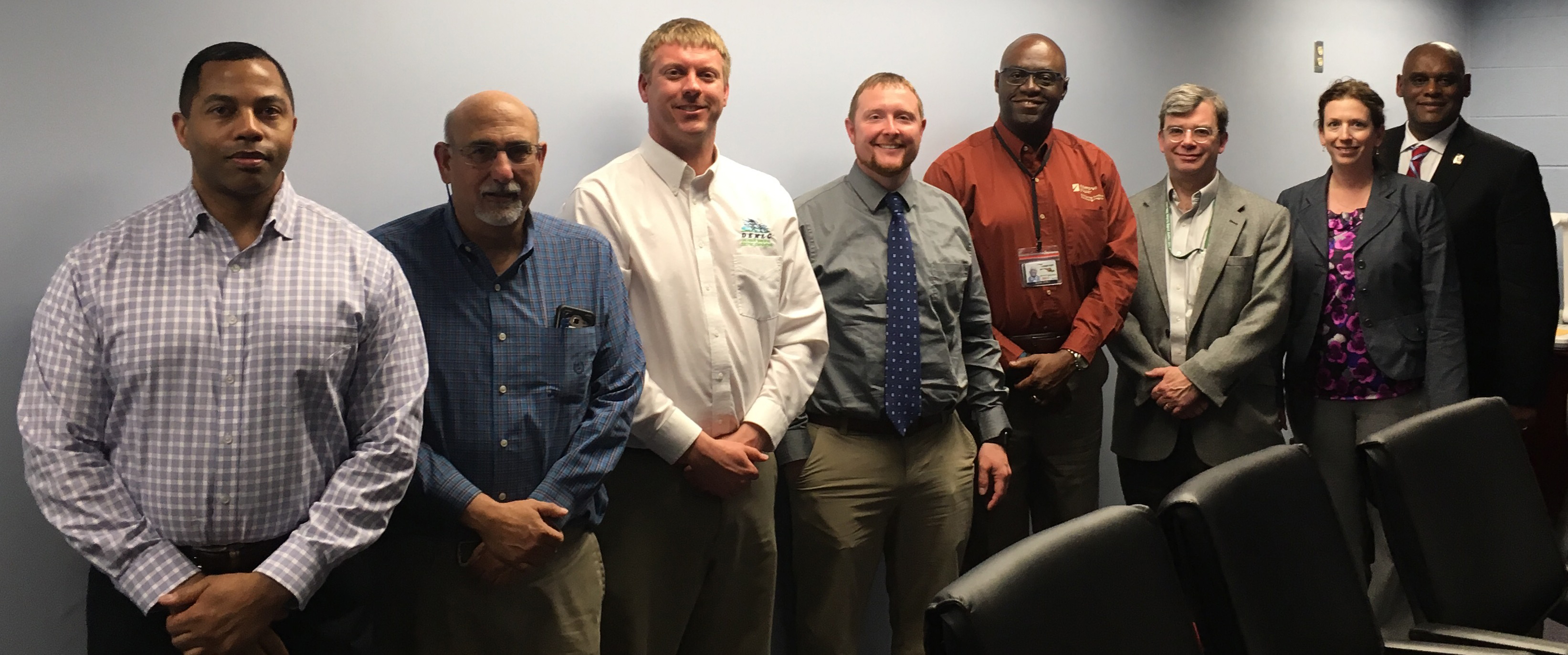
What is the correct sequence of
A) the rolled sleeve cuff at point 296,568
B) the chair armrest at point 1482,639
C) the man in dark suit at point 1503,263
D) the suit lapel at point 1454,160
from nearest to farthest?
the rolled sleeve cuff at point 296,568 → the chair armrest at point 1482,639 → the man in dark suit at point 1503,263 → the suit lapel at point 1454,160

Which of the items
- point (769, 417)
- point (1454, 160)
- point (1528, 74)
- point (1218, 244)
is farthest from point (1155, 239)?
point (1528, 74)

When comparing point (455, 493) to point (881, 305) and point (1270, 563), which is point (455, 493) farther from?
point (1270, 563)

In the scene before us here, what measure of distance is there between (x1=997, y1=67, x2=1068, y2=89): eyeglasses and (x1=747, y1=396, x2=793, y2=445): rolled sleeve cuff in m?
1.30

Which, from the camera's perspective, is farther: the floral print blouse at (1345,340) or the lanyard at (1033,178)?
the floral print blouse at (1345,340)

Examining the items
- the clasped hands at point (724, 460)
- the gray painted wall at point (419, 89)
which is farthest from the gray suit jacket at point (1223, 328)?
the clasped hands at point (724, 460)

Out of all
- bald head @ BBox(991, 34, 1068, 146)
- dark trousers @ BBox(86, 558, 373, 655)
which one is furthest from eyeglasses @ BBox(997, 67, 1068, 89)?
dark trousers @ BBox(86, 558, 373, 655)

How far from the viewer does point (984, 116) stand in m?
3.68

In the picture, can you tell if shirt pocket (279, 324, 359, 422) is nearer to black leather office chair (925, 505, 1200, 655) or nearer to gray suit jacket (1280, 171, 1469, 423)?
black leather office chair (925, 505, 1200, 655)

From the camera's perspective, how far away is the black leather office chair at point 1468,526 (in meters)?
2.03

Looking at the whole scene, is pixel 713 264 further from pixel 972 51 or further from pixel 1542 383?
pixel 1542 383

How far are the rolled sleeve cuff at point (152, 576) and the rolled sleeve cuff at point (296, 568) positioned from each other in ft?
0.38

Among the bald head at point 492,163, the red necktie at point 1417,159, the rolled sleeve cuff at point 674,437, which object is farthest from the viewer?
the red necktie at point 1417,159

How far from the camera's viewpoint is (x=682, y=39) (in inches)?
100

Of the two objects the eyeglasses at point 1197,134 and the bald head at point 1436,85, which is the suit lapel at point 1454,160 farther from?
the eyeglasses at point 1197,134
